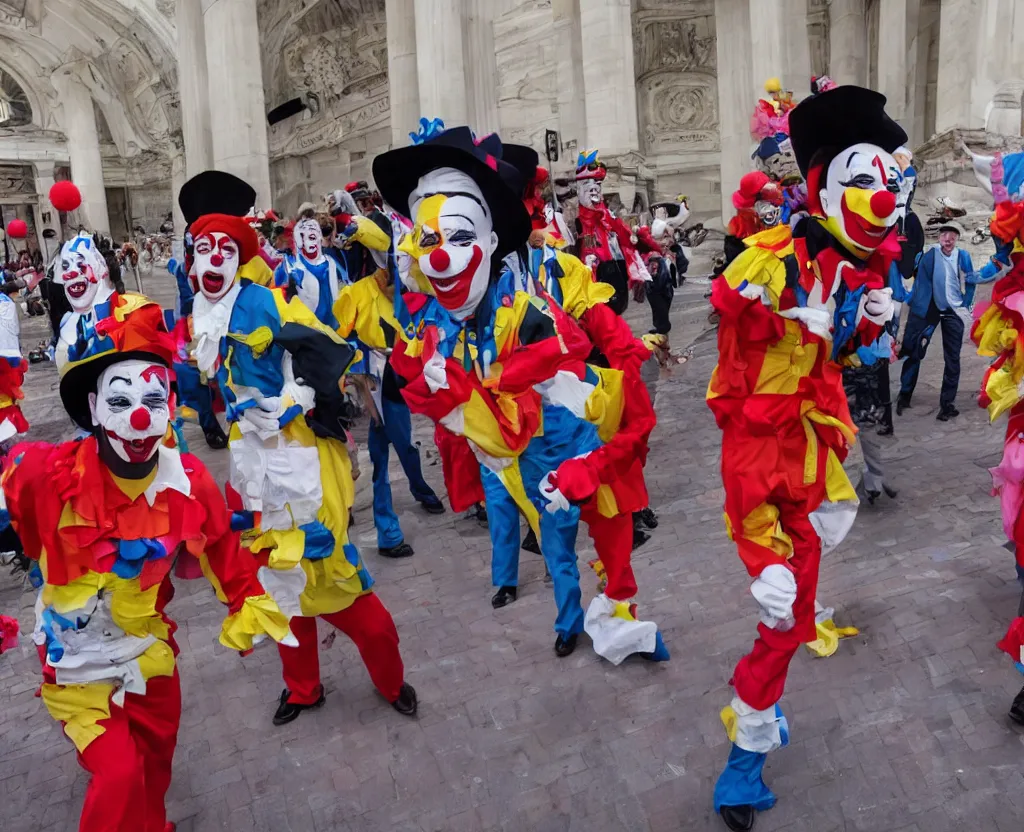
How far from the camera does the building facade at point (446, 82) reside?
13.8 metres

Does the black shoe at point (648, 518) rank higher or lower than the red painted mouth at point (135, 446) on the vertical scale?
lower

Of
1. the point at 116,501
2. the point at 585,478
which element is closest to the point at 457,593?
the point at 585,478

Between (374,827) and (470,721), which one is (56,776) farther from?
(470,721)

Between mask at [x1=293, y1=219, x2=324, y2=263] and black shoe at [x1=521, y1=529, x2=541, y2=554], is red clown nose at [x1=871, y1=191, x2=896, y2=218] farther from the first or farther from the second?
mask at [x1=293, y1=219, x2=324, y2=263]

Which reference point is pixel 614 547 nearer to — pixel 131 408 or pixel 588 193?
pixel 131 408

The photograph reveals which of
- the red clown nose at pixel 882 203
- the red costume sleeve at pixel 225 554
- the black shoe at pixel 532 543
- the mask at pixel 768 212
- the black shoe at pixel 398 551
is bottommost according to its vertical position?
the black shoe at pixel 398 551

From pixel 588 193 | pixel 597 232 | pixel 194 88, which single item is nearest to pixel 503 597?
pixel 597 232

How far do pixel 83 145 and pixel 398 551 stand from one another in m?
27.1

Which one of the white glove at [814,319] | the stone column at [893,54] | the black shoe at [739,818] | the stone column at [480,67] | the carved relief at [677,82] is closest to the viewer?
the white glove at [814,319]

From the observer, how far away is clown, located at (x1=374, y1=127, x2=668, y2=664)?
3252mm

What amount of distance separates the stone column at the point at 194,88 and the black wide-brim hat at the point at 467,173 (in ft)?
47.4

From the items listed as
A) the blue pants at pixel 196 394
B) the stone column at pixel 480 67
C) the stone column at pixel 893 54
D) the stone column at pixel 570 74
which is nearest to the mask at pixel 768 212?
the blue pants at pixel 196 394

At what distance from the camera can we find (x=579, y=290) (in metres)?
3.96

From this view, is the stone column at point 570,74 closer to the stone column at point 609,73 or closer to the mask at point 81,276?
the stone column at point 609,73
